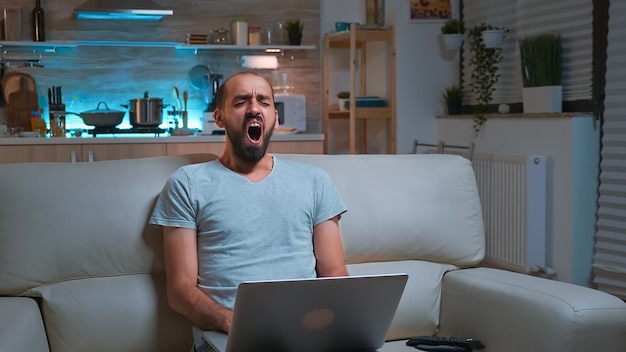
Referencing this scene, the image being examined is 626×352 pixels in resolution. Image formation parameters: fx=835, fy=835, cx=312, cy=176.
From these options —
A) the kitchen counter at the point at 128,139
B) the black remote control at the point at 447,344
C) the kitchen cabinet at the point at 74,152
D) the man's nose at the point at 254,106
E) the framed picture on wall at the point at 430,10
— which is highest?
the framed picture on wall at the point at 430,10

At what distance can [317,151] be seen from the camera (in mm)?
5824

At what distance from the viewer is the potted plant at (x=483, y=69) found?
17.6ft

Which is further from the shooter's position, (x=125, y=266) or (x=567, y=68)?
(x=567, y=68)

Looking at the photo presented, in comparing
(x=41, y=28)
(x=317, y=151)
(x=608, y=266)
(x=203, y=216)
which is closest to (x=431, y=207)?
(x=203, y=216)

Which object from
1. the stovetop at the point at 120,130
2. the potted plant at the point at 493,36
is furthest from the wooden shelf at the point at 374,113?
the stovetop at the point at 120,130

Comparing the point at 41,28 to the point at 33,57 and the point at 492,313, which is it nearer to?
the point at 33,57

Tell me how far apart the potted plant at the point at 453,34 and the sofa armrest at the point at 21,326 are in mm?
4124

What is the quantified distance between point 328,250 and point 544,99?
2.75m

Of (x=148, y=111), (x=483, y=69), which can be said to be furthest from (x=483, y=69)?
(x=148, y=111)

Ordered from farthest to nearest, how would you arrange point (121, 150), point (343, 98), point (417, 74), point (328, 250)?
point (343, 98)
point (417, 74)
point (121, 150)
point (328, 250)

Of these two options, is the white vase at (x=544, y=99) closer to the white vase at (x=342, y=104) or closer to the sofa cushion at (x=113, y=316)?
the white vase at (x=342, y=104)

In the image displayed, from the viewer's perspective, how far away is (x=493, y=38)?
5.24 meters

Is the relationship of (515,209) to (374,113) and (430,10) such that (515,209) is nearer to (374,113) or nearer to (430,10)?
(374,113)

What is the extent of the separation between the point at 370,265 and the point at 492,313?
42 centimetres
